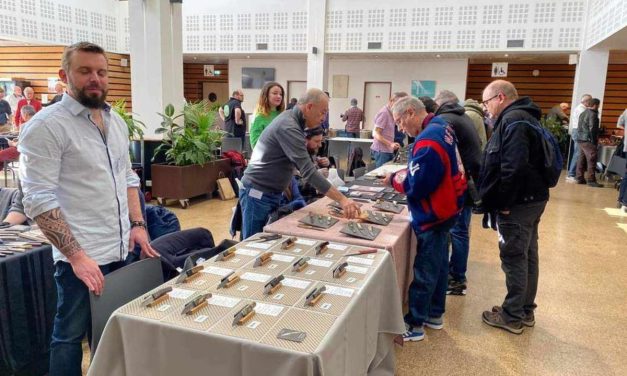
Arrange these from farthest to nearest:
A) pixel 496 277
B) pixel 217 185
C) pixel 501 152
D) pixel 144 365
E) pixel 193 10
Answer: pixel 193 10 < pixel 217 185 < pixel 496 277 < pixel 501 152 < pixel 144 365

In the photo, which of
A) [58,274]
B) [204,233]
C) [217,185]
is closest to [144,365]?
[58,274]

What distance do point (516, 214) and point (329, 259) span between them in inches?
56.0

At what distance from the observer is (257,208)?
2840 millimetres

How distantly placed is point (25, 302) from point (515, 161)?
9.10ft

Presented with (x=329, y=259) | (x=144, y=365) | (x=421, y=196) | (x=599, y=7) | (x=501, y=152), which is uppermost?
(x=599, y=7)

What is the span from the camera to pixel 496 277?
13.1 feet

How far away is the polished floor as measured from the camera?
8.68 feet

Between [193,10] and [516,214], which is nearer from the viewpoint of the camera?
[516,214]

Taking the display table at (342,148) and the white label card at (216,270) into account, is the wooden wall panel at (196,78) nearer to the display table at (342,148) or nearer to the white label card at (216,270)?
the display table at (342,148)

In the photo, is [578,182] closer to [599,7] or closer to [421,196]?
[599,7]

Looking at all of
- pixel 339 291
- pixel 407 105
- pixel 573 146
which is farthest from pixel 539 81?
pixel 339 291

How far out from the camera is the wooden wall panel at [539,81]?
13.4m

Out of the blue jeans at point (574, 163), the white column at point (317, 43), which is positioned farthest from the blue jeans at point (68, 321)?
the white column at point (317, 43)

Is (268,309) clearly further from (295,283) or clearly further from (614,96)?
(614,96)
